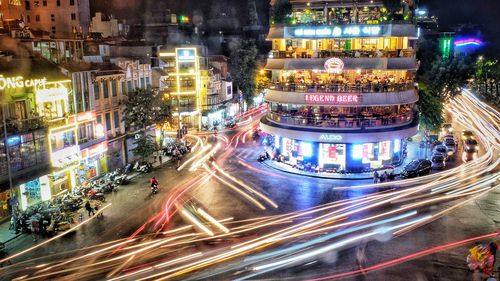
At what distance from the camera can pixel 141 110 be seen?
160 feet

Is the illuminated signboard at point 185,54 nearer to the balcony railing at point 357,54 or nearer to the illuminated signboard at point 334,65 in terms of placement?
the balcony railing at point 357,54

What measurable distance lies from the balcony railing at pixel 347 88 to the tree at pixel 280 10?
12.3 metres

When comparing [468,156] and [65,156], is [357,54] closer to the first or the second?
[468,156]

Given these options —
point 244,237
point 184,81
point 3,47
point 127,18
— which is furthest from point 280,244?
point 127,18

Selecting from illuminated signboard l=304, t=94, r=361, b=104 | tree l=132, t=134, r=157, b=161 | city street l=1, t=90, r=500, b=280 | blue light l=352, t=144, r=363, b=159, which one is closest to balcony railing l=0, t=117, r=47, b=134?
city street l=1, t=90, r=500, b=280

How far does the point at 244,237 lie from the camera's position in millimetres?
29047

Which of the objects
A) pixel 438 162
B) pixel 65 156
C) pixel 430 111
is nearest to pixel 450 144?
pixel 430 111

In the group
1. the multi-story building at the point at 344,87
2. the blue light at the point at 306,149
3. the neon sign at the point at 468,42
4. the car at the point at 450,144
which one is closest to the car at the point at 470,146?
the car at the point at 450,144

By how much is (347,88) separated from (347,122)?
3522 mm

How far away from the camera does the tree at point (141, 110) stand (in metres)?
48.4

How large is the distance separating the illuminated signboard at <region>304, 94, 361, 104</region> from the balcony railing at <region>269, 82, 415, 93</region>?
0.78 meters

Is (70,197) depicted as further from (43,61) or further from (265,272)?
(265,272)

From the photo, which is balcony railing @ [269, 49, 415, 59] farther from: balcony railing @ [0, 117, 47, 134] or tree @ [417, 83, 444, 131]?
balcony railing @ [0, 117, 47, 134]

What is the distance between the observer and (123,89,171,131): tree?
48375 mm
